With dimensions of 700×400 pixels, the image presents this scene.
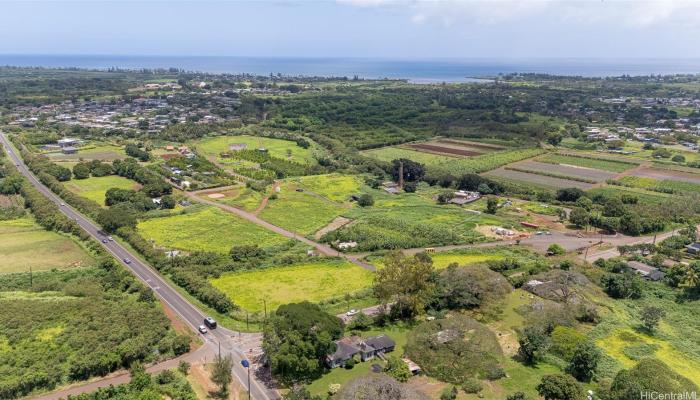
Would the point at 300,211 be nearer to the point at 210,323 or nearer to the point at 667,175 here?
the point at 210,323

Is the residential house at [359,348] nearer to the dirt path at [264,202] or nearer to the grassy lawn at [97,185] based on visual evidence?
the dirt path at [264,202]

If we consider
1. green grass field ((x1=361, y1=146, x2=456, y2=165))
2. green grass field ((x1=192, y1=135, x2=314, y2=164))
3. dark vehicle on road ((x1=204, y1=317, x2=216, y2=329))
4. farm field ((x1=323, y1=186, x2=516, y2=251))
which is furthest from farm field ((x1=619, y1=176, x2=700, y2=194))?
dark vehicle on road ((x1=204, y1=317, x2=216, y2=329))

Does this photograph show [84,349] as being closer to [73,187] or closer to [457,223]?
[457,223]

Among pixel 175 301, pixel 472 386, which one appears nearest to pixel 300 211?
pixel 175 301

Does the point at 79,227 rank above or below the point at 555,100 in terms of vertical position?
below

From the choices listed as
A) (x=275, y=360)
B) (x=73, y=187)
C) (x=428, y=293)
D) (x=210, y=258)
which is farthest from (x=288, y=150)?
(x=275, y=360)

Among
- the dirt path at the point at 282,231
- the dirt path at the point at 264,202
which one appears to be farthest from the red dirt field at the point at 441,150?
the dirt path at the point at 282,231
